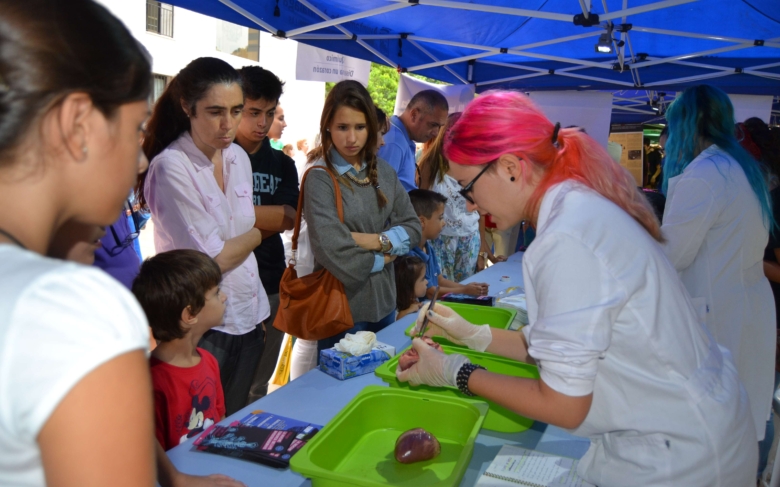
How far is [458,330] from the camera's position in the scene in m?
1.99

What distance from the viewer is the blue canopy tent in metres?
4.23

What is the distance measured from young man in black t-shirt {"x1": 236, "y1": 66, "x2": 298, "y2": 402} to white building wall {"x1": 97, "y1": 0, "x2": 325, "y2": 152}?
669 cm

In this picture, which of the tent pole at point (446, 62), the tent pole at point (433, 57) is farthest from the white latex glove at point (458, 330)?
the tent pole at point (446, 62)

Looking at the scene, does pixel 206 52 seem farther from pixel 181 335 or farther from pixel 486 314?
pixel 181 335

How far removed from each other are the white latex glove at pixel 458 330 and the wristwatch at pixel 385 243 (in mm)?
521

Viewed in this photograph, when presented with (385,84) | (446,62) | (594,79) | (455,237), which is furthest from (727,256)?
(385,84)

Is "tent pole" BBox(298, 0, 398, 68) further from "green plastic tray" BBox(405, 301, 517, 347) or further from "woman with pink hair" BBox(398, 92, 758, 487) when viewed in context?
"woman with pink hair" BBox(398, 92, 758, 487)

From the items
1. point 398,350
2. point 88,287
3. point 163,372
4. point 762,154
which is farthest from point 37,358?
point 762,154

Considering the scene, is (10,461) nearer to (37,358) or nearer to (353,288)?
(37,358)

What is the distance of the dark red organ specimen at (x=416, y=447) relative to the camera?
4.85 ft

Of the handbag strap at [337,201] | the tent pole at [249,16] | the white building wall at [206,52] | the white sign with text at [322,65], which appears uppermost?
the white building wall at [206,52]

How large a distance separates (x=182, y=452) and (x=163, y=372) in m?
0.32

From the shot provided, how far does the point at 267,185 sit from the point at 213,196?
0.64 m

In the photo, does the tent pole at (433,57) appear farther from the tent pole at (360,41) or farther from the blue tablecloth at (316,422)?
the blue tablecloth at (316,422)
